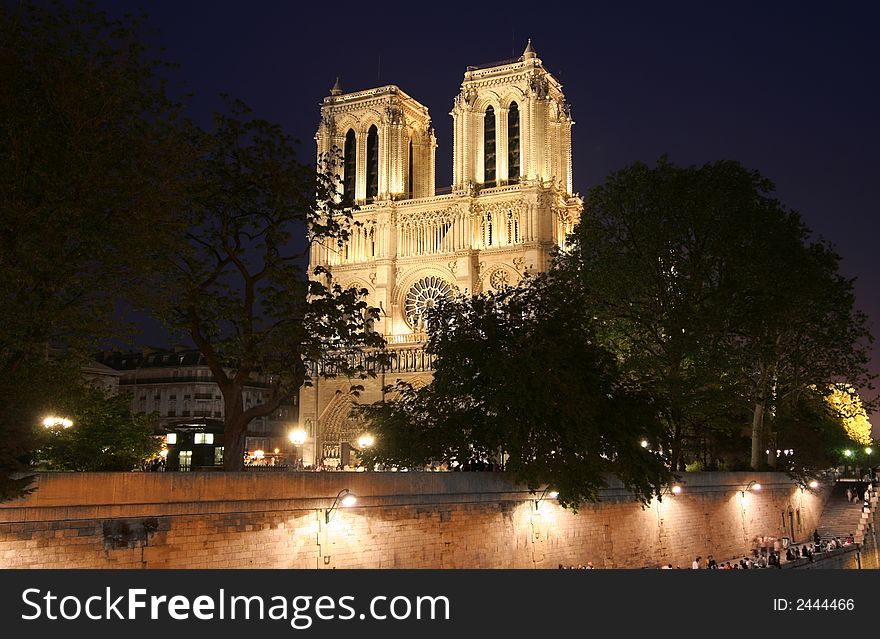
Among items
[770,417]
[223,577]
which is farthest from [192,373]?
[223,577]

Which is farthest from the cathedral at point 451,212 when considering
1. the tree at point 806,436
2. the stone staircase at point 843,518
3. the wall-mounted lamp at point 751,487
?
the wall-mounted lamp at point 751,487

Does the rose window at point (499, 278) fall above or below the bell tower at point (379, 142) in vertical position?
below

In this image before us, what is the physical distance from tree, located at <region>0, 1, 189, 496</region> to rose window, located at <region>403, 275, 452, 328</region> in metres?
40.8

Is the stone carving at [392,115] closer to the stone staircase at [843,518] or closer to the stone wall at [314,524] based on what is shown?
the stone staircase at [843,518]

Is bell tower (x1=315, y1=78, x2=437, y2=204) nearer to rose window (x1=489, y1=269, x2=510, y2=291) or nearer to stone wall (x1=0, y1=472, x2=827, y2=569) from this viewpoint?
rose window (x1=489, y1=269, x2=510, y2=291)

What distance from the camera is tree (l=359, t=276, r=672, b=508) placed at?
23516mm

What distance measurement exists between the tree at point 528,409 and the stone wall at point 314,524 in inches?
48.1

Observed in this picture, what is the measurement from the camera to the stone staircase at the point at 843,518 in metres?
42.2

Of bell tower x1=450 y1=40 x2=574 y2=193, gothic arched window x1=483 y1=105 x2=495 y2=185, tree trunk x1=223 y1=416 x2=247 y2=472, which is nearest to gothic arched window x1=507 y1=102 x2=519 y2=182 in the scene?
bell tower x1=450 y1=40 x2=574 y2=193

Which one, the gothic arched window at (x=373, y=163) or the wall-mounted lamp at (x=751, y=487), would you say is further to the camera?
the gothic arched window at (x=373, y=163)

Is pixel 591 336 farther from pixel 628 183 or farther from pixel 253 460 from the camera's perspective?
pixel 253 460

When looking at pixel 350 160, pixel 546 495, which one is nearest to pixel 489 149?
pixel 350 160

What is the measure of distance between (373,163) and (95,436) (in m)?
33.9

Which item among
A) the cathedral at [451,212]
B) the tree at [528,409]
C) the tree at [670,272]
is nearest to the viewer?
the tree at [528,409]
